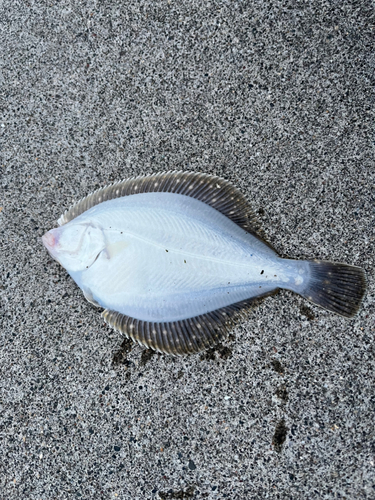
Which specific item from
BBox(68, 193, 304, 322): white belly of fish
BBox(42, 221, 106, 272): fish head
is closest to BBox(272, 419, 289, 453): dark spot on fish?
BBox(68, 193, 304, 322): white belly of fish

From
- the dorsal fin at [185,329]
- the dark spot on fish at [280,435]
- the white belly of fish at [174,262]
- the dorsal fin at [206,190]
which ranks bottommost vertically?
the dark spot on fish at [280,435]

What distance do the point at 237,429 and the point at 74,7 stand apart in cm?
222

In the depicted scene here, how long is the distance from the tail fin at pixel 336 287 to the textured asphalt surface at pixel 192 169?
0.34 feet

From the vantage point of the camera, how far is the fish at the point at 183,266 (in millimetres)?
1408

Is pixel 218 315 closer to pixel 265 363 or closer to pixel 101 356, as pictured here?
pixel 265 363

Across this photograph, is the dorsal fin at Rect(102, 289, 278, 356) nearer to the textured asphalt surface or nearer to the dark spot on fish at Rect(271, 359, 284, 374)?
the textured asphalt surface

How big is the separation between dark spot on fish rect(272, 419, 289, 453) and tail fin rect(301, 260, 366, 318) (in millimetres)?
572

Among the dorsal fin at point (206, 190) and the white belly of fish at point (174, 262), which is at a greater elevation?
the dorsal fin at point (206, 190)

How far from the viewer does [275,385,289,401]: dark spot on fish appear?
150cm

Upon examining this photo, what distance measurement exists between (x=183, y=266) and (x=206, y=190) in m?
0.38

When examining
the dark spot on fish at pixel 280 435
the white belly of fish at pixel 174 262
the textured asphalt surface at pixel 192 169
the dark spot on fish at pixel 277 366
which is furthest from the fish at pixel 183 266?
the dark spot on fish at pixel 280 435

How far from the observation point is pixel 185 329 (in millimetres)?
1479

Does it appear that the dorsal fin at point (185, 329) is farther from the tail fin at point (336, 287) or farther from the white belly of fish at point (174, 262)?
the tail fin at point (336, 287)

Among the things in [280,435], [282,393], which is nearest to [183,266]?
[282,393]
